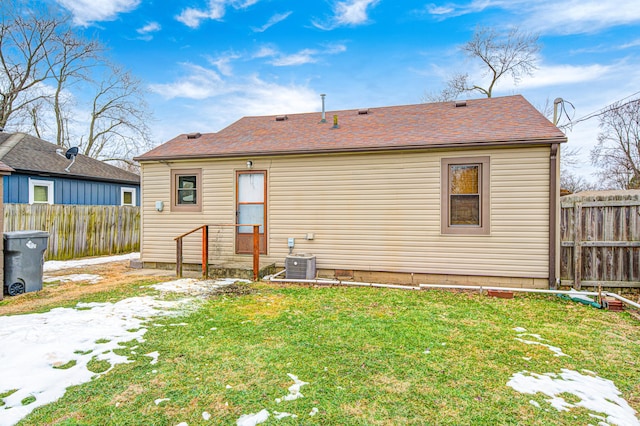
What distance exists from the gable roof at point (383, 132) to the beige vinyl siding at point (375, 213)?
0.80 ft

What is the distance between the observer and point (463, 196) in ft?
21.4

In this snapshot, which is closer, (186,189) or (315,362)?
(315,362)

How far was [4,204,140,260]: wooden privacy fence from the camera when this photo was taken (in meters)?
9.20

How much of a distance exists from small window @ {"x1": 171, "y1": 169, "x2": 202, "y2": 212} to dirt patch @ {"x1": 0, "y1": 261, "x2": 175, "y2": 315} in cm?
158

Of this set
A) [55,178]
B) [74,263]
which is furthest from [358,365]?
[55,178]

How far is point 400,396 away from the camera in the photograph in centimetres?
252

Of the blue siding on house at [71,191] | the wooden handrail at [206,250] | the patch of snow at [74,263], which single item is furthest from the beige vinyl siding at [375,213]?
the blue siding on house at [71,191]

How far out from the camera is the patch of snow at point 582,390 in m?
2.34

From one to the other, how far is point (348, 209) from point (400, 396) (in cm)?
479

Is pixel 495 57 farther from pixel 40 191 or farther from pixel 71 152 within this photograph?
pixel 40 191

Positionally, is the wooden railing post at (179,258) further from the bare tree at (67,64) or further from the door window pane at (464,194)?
the bare tree at (67,64)

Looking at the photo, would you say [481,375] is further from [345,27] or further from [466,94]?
[466,94]

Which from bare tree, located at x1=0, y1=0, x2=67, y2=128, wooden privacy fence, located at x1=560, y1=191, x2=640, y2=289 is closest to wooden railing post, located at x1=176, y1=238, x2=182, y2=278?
wooden privacy fence, located at x1=560, y1=191, x2=640, y2=289

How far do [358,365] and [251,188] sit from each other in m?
5.43
